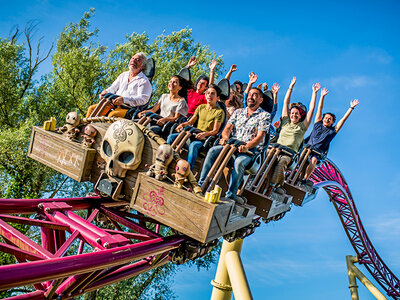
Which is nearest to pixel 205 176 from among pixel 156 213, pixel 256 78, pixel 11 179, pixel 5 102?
pixel 156 213

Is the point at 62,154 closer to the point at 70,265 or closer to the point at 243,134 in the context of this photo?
the point at 70,265

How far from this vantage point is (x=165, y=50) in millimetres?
13109

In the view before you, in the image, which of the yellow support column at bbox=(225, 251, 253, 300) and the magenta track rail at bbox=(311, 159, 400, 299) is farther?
the magenta track rail at bbox=(311, 159, 400, 299)

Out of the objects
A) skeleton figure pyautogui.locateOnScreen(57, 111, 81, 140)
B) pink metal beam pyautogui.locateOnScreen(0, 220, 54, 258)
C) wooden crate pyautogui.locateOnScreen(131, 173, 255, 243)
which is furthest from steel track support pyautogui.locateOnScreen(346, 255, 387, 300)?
pink metal beam pyautogui.locateOnScreen(0, 220, 54, 258)

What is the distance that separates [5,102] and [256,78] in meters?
8.93

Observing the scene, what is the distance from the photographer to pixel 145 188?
2965mm

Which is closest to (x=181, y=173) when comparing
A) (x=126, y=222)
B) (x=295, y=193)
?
(x=126, y=222)

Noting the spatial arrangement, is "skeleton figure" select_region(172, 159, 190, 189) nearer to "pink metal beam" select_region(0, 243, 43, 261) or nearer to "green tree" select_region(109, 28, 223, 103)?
"pink metal beam" select_region(0, 243, 43, 261)

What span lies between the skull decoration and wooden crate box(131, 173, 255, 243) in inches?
11.7

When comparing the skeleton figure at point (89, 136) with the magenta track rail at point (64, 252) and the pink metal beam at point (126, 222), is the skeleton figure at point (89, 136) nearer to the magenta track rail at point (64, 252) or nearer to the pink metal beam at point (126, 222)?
the magenta track rail at point (64, 252)

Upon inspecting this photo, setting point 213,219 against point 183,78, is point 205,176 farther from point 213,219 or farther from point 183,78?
point 183,78

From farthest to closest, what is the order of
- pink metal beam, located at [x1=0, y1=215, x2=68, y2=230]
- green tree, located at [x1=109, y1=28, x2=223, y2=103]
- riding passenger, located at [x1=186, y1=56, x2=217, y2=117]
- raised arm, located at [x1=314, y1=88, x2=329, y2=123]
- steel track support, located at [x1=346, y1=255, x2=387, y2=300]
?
1. green tree, located at [x1=109, y1=28, x2=223, y2=103]
2. steel track support, located at [x1=346, y1=255, x2=387, y2=300]
3. raised arm, located at [x1=314, y1=88, x2=329, y2=123]
4. riding passenger, located at [x1=186, y1=56, x2=217, y2=117]
5. pink metal beam, located at [x1=0, y1=215, x2=68, y2=230]

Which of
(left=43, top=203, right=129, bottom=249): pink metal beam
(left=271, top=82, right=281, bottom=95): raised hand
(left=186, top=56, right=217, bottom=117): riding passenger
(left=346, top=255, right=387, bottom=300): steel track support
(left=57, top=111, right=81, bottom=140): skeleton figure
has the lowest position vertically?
(left=346, top=255, right=387, bottom=300): steel track support

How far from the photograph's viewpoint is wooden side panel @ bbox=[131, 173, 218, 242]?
2693mm
